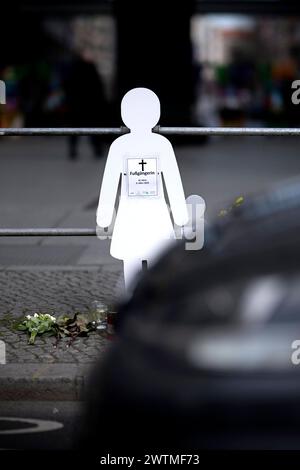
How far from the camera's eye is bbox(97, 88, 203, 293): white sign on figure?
5594 millimetres

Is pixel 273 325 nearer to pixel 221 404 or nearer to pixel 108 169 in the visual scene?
pixel 221 404

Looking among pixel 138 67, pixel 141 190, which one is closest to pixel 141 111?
pixel 141 190

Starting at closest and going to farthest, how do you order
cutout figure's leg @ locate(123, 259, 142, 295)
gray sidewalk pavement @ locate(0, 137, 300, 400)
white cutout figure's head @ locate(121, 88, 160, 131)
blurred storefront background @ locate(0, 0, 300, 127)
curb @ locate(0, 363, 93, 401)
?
1. curb @ locate(0, 363, 93, 401)
2. gray sidewalk pavement @ locate(0, 137, 300, 400)
3. white cutout figure's head @ locate(121, 88, 160, 131)
4. cutout figure's leg @ locate(123, 259, 142, 295)
5. blurred storefront background @ locate(0, 0, 300, 127)

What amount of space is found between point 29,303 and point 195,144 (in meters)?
13.7

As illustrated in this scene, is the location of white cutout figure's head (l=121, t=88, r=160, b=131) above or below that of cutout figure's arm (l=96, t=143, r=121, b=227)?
above

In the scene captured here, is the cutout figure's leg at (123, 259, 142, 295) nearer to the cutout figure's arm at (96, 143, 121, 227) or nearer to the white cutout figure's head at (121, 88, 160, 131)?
the cutout figure's arm at (96, 143, 121, 227)

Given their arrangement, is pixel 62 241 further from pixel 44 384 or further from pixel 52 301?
pixel 44 384

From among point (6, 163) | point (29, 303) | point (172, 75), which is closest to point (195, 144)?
point (172, 75)

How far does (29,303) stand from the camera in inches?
253

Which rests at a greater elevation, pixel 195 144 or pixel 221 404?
pixel 195 144

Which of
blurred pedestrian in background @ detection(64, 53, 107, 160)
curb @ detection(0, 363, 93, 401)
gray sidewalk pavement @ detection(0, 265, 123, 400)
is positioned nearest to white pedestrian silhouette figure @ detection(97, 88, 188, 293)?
gray sidewalk pavement @ detection(0, 265, 123, 400)

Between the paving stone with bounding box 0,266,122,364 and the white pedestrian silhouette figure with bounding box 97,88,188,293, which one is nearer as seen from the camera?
the paving stone with bounding box 0,266,122,364

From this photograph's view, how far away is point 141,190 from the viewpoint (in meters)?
5.62

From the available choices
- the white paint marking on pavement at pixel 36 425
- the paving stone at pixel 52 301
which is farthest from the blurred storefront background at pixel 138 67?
the white paint marking on pavement at pixel 36 425
